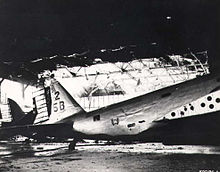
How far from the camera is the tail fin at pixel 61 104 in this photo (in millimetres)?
2086

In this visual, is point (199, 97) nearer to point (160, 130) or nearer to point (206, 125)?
point (206, 125)

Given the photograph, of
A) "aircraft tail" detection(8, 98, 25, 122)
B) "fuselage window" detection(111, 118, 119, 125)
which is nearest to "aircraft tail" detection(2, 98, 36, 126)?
"aircraft tail" detection(8, 98, 25, 122)

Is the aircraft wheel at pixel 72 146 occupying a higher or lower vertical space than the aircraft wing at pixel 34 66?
lower

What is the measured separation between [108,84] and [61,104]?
376mm

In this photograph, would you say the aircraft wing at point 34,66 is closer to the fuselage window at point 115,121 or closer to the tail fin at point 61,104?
the tail fin at point 61,104

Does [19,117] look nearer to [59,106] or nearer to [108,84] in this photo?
[59,106]

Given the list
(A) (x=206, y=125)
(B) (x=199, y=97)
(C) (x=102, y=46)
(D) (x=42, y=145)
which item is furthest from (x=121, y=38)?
(D) (x=42, y=145)

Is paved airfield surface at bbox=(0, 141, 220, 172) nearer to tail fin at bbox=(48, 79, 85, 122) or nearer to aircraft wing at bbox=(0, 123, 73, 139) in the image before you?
aircraft wing at bbox=(0, 123, 73, 139)

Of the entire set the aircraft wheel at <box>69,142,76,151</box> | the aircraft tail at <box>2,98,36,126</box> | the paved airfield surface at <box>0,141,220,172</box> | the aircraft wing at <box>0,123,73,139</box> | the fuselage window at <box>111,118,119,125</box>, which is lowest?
the paved airfield surface at <box>0,141,220,172</box>

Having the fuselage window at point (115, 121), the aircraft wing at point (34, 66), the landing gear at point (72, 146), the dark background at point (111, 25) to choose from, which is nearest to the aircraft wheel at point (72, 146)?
the landing gear at point (72, 146)

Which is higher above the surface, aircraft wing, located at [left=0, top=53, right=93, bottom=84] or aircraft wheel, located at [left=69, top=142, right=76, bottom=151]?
aircraft wing, located at [left=0, top=53, right=93, bottom=84]

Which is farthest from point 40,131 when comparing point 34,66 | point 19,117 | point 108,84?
point 108,84

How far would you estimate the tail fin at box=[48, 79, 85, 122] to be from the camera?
2.09 meters

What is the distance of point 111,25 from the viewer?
1997mm
